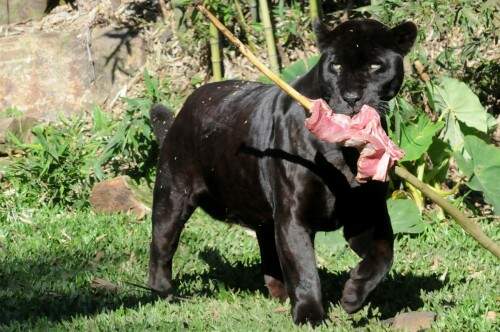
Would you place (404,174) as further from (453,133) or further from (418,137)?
(453,133)

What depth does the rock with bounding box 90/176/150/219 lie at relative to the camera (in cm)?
942

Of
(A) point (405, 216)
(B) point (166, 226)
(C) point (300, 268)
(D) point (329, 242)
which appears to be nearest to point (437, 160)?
(A) point (405, 216)

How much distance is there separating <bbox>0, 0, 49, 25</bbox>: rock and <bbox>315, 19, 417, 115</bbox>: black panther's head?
7243 millimetres

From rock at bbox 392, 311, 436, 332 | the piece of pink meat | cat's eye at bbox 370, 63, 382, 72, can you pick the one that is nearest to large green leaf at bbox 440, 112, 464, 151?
rock at bbox 392, 311, 436, 332

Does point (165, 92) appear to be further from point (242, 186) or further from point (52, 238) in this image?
point (242, 186)

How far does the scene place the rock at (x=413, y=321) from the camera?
5629 millimetres

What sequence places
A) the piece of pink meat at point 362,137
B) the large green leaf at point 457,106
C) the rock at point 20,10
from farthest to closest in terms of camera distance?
the rock at point 20,10 → the large green leaf at point 457,106 → the piece of pink meat at point 362,137

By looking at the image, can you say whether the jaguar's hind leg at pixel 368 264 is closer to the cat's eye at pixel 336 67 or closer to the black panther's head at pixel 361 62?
the black panther's head at pixel 361 62

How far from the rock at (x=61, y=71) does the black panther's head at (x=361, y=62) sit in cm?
612

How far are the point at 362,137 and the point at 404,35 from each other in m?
0.86

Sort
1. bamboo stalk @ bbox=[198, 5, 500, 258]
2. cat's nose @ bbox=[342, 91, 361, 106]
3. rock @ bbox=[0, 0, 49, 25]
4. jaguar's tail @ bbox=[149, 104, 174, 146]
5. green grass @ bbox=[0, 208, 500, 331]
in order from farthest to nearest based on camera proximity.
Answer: rock @ bbox=[0, 0, 49, 25] → jaguar's tail @ bbox=[149, 104, 174, 146] → green grass @ bbox=[0, 208, 500, 331] → cat's nose @ bbox=[342, 91, 361, 106] → bamboo stalk @ bbox=[198, 5, 500, 258]

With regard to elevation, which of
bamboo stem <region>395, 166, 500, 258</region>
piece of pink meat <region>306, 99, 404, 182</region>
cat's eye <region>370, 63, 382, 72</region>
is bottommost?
bamboo stem <region>395, 166, 500, 258</region>

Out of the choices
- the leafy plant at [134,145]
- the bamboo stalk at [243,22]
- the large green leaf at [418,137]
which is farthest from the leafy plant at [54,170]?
the large green leaf at [418,137]

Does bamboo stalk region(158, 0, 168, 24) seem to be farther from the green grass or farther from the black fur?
the black fur
